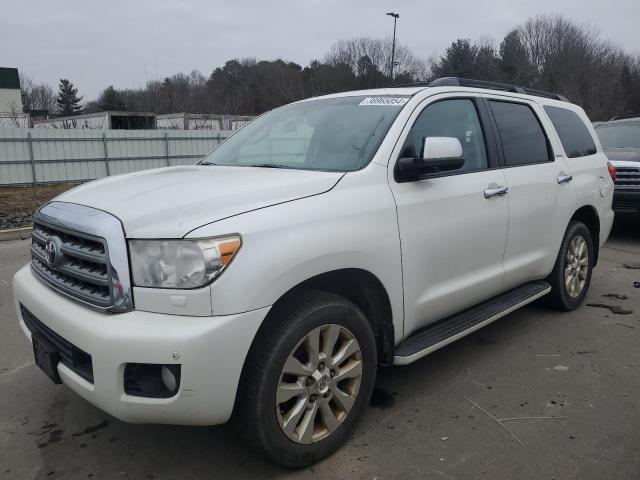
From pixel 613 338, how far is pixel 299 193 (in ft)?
10.0

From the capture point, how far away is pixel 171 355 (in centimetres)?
213

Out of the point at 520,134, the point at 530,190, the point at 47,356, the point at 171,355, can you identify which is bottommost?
the point at 47,356

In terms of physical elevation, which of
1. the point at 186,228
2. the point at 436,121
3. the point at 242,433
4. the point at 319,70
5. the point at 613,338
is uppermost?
the point at 319,70

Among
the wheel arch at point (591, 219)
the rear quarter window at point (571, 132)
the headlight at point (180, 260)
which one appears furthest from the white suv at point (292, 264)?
the wheel arch at point (591, 219)

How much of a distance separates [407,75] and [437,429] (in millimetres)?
47792

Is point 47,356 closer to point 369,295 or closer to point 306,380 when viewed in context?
point 306,380

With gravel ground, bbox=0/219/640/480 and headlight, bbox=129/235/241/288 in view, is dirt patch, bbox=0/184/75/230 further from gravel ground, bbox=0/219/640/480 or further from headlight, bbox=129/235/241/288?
headlight, bbox=129/235/241/288

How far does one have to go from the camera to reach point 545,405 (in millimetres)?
3197

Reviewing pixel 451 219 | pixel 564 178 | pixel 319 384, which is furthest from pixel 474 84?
pixel 319 384

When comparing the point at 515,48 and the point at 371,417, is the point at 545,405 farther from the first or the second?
the point at 515,48

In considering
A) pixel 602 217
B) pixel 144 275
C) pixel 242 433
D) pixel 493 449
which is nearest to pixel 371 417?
pixel 493 449

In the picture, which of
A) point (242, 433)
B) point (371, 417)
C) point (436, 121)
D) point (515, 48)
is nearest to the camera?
point (242, 433)

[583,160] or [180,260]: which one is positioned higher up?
[583,160]

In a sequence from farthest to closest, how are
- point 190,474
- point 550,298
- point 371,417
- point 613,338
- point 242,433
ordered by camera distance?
point 550,298
point 613,338
point 371,417
point 190,474
point 242,433
